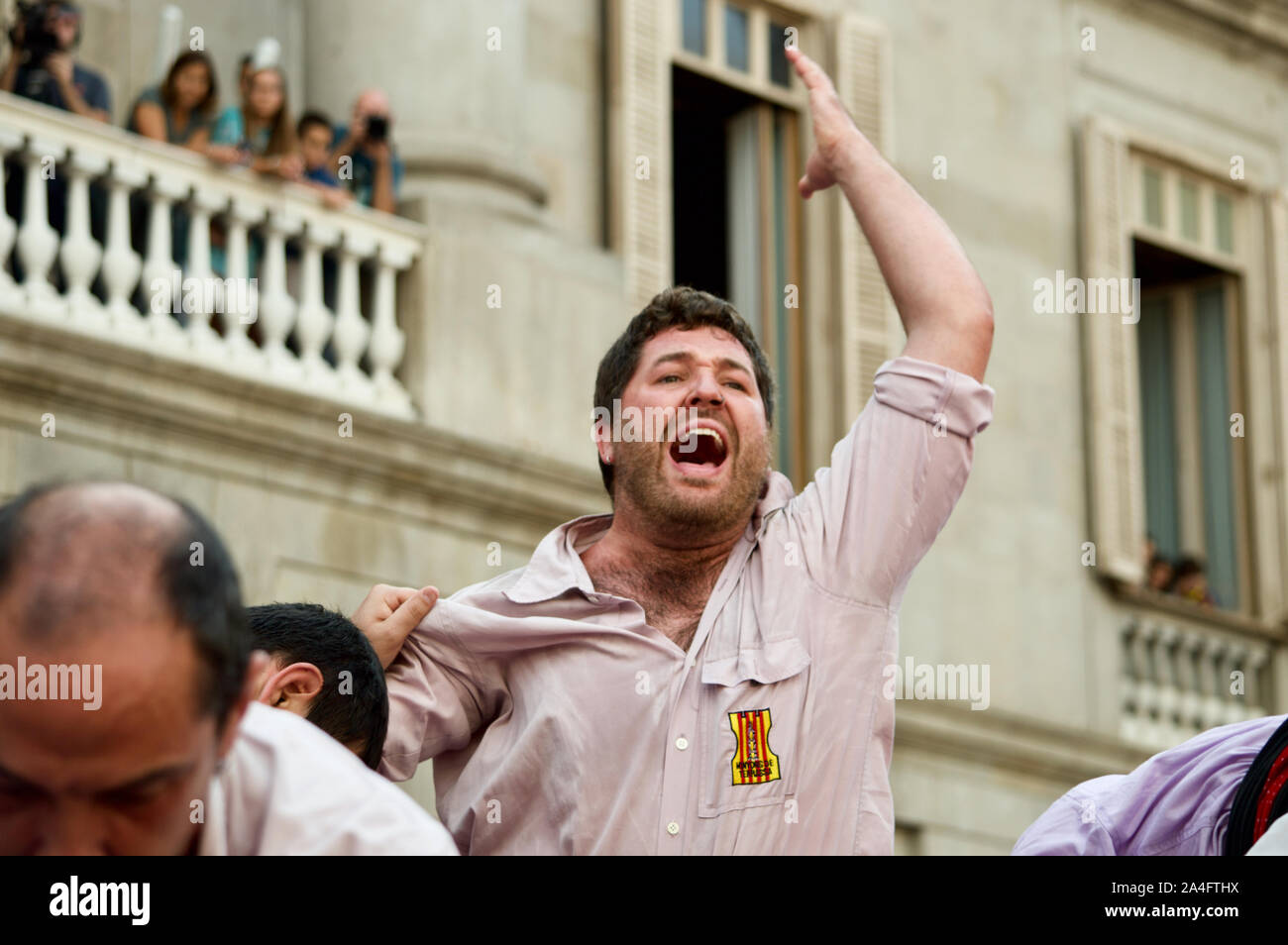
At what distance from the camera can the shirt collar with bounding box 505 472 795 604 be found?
3979 millimetres

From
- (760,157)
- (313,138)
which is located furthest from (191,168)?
(760,157)

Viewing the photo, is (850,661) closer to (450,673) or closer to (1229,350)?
(450,673)

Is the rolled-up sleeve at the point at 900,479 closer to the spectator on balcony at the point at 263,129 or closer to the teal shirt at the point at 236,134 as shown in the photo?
the spectator on balcony at the point at 263,129

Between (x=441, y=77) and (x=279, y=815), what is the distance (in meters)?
8.25

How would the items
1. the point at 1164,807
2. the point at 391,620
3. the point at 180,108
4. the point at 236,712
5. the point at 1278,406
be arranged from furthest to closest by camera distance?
1. the point at 1278,406
2. the point at 180,108
3. the point at 391,620
4. the point at 1164,807
5. the point at 236,712

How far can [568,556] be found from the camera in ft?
13.6

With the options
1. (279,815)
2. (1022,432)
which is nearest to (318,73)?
(1022,432)

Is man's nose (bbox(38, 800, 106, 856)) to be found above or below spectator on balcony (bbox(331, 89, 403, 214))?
below

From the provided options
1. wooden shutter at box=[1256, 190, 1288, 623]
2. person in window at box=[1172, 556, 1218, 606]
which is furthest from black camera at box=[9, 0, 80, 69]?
wooden shutter at box=[1256, 190, 1288, 623]

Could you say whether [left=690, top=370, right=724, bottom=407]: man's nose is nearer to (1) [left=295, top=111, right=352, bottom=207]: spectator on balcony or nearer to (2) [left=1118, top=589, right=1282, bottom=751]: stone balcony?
(1) [left=295, top=111, right=352, bottom=207]: spectator on balcony

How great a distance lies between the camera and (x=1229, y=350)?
14.5 meters

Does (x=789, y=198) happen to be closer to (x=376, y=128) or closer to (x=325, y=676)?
(x=376, y=128)

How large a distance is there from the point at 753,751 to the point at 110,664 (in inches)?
73.6

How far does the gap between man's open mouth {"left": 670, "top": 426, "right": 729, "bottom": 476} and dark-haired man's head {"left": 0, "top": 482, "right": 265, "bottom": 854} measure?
1.97 metres
